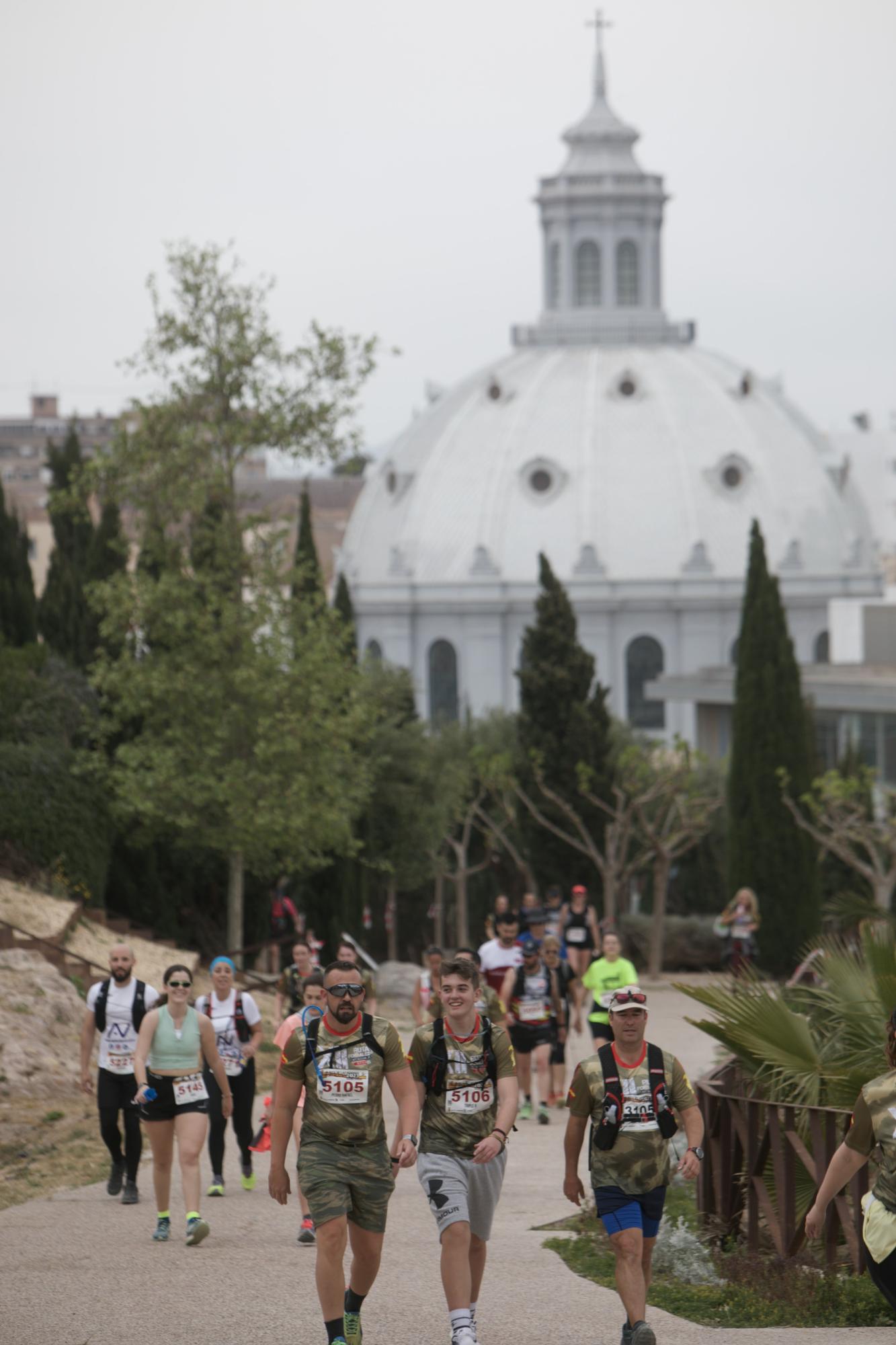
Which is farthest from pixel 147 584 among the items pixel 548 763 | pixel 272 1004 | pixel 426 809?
pixel 548 763

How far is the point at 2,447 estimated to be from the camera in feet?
417

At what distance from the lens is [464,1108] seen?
889cm

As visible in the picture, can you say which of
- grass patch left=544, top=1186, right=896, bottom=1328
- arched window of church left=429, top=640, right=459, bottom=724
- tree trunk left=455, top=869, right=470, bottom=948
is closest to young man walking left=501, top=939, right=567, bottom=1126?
grass patch left=544, top=1186, right=896, bottom=1328

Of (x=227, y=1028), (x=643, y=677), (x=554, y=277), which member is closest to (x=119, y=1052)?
(x=227, y=1028)

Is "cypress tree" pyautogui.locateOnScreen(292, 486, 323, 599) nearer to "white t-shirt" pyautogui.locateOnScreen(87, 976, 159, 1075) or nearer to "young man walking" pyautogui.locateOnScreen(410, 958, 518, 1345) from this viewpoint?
"white t-shirt" pyautogui.locateOnScreen(87, 976, 159, 1075)

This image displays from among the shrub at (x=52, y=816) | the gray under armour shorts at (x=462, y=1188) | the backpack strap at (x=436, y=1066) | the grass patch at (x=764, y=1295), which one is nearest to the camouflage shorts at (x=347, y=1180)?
the gray under armour shorts at (x=462, y=1188)

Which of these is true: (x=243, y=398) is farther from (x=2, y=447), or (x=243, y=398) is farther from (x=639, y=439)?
(x=2, y=447)

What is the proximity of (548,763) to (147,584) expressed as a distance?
52.2 feet

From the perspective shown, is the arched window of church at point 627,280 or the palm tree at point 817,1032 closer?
the palm tree at point 817,1032

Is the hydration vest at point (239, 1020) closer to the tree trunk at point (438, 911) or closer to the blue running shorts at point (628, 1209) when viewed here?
the blue running shorts at point (628, 1209)

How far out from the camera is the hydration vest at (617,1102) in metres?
8.74

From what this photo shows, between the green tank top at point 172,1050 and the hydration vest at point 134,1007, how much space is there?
104cm

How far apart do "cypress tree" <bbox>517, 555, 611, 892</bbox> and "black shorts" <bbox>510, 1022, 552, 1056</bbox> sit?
87.9 feet

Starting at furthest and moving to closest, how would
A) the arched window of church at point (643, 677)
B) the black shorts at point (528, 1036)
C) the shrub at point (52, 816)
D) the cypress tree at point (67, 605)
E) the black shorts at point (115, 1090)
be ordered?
the arched window of church at point (643, 677) < the cypress tree at point (67, 605) < the shrub at point (52, 816) < the black shorts at point (528, 1036) < the black shorts at point (115, 1090)
